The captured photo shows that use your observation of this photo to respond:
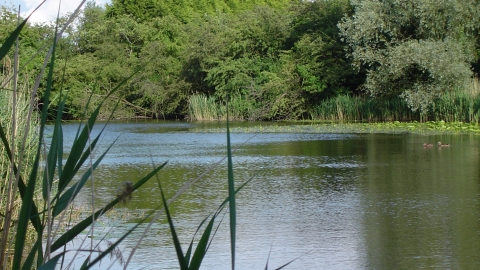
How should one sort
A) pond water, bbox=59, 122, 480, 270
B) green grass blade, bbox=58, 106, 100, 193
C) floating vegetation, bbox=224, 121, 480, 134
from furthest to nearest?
floating vegetation, bbox=224, 121, 480, 134, pond water, bbox=59, 122, 480, 270, green grass blade, bbox=58, 106, 100, 193

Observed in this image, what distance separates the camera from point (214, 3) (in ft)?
169

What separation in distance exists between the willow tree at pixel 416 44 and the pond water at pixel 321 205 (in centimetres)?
622

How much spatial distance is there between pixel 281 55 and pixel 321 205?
2069 cm

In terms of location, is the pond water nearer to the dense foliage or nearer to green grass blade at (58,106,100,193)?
green grass blade at (58,106,100,193)

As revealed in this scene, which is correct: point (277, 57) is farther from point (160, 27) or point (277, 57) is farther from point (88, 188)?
point (88, 188)

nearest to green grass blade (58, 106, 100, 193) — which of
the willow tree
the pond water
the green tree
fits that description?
the pond water

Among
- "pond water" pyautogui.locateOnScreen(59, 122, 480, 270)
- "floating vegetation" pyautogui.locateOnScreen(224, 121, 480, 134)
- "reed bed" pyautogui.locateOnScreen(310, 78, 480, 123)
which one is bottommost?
"pond water" pyautogui.locateOnScreen(59, 122, 480, 270)

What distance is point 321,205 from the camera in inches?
284

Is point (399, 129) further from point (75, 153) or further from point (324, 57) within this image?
point (75, 153)

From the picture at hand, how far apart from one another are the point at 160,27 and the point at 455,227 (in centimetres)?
3021

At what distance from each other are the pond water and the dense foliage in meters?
6.80

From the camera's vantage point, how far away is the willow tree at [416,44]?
63.8ft

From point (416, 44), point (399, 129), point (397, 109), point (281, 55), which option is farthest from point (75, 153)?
point (281, 55)

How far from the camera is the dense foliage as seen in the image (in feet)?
65.3
